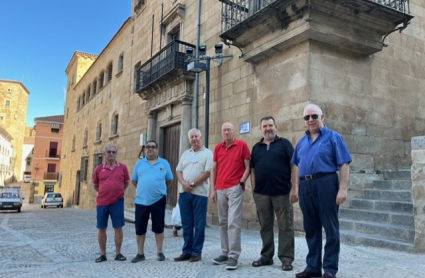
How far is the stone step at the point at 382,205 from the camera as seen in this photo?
5309 mm

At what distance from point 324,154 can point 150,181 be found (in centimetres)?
227

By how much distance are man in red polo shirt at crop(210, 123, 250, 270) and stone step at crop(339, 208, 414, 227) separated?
263 cm

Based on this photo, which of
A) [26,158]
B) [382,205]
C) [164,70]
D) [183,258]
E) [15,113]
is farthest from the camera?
[26,158]

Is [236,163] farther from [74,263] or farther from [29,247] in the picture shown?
[29,247]

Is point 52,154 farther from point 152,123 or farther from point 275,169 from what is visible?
point 275,169

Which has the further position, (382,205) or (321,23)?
(321,23)

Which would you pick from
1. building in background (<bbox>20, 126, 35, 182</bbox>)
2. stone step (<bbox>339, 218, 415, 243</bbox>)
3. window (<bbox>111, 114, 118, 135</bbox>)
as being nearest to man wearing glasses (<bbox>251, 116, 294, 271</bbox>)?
stone step (<bbox>339, 218, 415, 243</bbox>)

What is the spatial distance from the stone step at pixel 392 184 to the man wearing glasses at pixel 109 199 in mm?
4647

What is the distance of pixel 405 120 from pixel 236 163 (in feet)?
18.1

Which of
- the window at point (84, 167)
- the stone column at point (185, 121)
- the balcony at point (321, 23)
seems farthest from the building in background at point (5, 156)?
the balcony at point (321, 23)

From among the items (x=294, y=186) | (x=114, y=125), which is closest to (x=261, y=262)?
(x=294, y=186)

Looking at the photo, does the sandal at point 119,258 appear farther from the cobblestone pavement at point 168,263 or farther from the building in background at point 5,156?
the building in background at point 5,156

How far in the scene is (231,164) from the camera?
415cm

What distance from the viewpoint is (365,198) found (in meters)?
6.40
